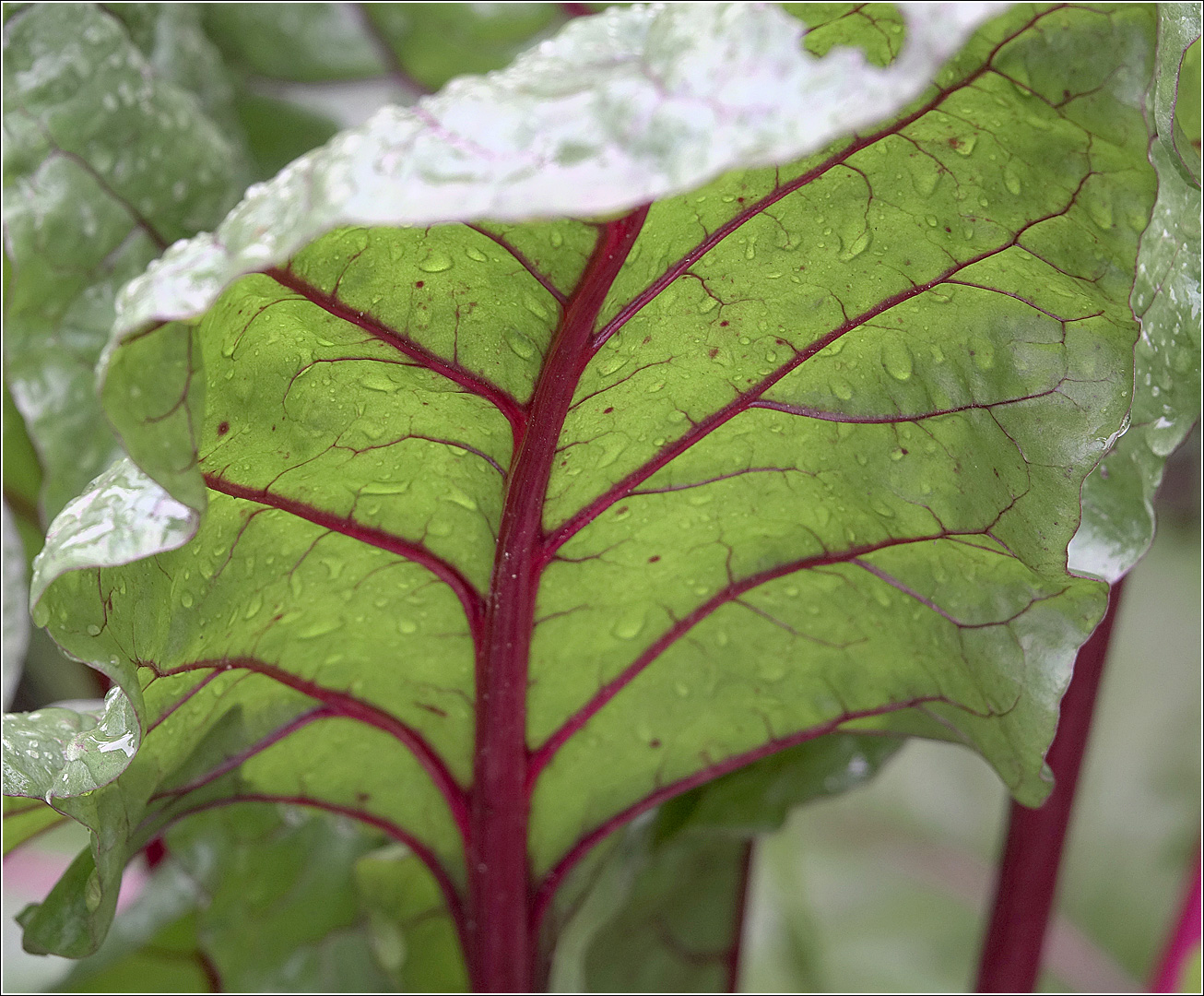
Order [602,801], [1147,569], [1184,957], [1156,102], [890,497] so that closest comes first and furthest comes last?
[1156,102]
[890,497]
[602,801]
[1184,957]
[1147,569]

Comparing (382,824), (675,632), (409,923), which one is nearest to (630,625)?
(675,632)

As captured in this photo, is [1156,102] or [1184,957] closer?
[1156,102]

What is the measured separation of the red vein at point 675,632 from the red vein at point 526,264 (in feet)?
0.77

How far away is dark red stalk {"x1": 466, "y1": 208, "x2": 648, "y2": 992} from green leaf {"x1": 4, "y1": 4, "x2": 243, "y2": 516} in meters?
0.41

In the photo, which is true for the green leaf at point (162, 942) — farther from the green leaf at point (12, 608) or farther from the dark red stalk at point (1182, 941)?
the dark red stalk at point (1182, 941)

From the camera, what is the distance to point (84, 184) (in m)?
0.81

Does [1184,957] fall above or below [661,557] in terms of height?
below

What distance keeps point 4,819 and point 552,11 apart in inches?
31.0

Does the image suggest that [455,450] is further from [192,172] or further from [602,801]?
[192,172]

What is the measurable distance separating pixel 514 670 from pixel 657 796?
0.58 feet

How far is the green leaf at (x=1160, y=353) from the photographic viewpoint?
49 centimetres

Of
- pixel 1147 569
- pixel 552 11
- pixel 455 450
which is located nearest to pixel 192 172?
pixel 552 11

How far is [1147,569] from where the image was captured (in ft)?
4.82

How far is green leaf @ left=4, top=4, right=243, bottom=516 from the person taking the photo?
0.78 meters
